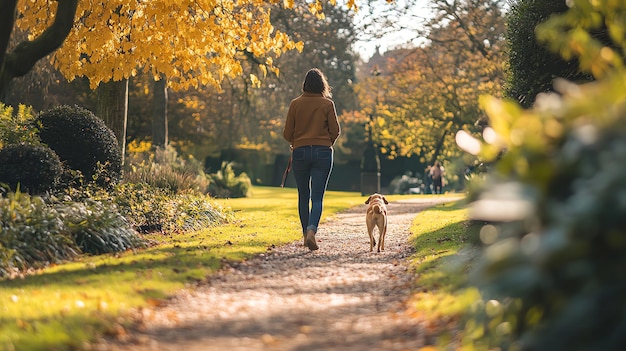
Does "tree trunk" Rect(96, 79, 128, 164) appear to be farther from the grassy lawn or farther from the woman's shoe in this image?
the woman's shoe

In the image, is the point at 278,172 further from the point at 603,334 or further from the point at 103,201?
the point at 603,334

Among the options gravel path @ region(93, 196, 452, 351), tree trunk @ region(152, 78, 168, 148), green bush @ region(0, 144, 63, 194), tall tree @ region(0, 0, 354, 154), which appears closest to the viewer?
gravel path @ region(93, 196, 452, 351)

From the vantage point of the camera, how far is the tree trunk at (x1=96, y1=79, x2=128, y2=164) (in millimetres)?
16422

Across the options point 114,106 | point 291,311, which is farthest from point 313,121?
point 114,106

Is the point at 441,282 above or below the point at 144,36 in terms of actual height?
below

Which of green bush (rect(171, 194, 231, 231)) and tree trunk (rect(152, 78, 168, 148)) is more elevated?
tree trunk (rect(152, 78, 168, 148))

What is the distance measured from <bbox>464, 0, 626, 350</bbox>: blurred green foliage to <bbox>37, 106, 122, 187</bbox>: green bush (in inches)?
405

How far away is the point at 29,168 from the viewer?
11.3 meters

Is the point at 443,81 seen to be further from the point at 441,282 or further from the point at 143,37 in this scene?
the point at 441,282

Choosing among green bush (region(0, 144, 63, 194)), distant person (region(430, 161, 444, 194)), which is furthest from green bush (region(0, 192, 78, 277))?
distant person (region(430, 161, 444, 194))

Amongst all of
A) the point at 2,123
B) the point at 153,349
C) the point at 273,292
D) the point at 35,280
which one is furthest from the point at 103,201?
the point at 153,349

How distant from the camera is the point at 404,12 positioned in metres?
29.2

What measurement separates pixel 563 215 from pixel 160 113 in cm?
2360

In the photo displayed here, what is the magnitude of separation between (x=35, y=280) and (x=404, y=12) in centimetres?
2345
